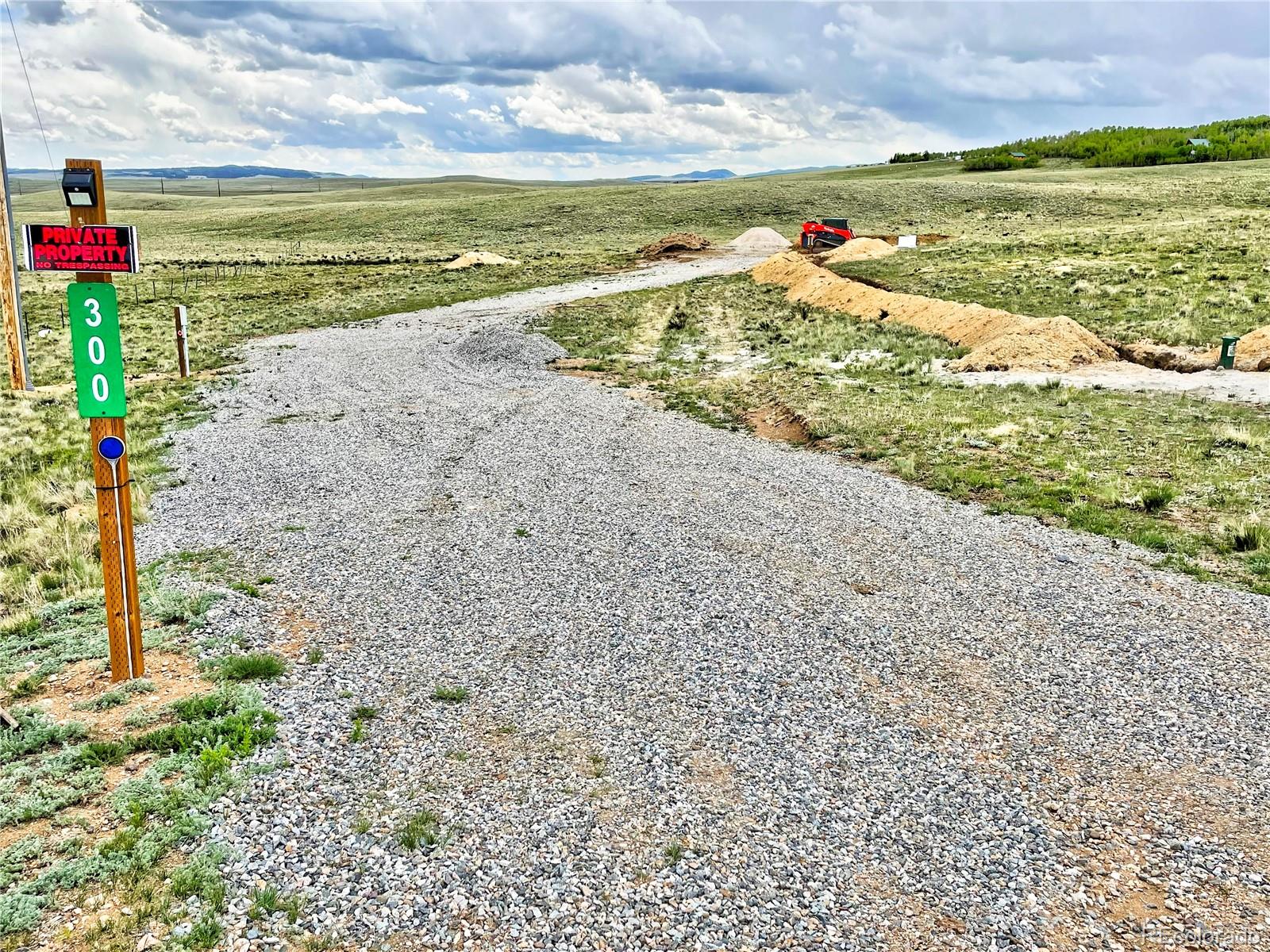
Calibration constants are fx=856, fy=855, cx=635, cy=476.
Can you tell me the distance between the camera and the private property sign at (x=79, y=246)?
21.9 ft

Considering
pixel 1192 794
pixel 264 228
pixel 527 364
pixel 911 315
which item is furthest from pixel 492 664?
pixel 264 228

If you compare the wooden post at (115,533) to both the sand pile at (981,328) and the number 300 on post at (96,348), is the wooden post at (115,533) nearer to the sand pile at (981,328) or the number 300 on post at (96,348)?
the number 300 on post at (96,348)

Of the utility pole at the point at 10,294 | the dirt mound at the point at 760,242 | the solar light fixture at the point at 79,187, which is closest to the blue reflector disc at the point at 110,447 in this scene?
the solar light fixture at the point at 79,187

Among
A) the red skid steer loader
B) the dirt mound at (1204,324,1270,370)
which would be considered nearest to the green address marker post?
the dirt mound at (1204,324,1270,370)

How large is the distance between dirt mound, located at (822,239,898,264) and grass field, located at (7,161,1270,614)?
9.26 ft

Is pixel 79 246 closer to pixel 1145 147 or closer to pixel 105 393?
pixel 105 393

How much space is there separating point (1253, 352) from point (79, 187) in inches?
1077

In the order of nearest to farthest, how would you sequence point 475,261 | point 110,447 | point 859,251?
1. point 110,447
2. point 859,251
3. point 475,261

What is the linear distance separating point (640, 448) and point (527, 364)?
1095cm

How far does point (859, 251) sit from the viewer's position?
Answer: 54.4 m

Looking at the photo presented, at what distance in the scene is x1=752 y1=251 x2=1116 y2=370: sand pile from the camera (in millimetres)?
25062

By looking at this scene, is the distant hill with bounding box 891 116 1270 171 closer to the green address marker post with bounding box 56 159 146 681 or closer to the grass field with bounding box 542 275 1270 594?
the grass field with bounding box 542 275 1270 594

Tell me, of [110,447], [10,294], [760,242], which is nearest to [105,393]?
[110,447]

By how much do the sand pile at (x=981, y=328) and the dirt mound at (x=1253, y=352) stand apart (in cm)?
305
